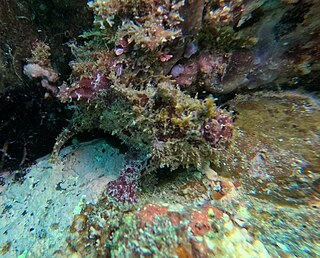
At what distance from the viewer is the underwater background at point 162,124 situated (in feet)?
7.91

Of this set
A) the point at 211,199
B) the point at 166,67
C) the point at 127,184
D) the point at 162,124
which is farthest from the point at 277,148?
the point at 127,184

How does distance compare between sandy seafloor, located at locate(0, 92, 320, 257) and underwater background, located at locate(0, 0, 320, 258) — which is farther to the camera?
underwater background, located at locate(0, 0, 320, 258)

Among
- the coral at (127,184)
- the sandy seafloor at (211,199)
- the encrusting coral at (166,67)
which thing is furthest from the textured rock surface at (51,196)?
the encrusting coral at (166,67)

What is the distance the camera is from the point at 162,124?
2521 millimetres

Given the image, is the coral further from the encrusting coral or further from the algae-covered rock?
the algae-covered rock

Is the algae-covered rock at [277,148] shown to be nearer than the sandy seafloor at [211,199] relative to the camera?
No

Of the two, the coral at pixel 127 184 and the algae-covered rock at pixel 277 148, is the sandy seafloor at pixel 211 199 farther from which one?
the coral at pixel 127 184

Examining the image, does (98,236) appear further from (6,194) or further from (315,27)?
(315,27)

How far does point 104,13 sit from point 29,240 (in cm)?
255

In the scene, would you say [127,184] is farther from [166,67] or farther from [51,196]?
[166,67]

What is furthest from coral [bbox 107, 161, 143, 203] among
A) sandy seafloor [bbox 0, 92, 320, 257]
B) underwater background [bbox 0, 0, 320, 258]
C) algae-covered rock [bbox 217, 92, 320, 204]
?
algae-covered rock [bbox 217, 92, 320, 204]

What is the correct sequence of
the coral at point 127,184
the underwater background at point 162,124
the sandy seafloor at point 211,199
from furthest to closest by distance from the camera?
1. the coral at point 127,184
2. the underwater background at point 162,124
3. the sandy seafloor at point 211,199

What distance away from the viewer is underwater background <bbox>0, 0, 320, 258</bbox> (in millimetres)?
2410

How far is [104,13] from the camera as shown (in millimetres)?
2473
